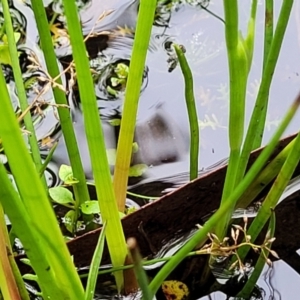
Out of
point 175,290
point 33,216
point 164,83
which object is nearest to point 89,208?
point 175,290

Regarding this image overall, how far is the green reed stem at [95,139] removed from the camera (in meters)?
0.47

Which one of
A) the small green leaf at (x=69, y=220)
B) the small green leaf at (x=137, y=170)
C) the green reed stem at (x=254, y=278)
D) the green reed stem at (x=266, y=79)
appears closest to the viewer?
the green reed stem at (x=266, y=79)

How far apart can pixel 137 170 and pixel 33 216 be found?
464 mm

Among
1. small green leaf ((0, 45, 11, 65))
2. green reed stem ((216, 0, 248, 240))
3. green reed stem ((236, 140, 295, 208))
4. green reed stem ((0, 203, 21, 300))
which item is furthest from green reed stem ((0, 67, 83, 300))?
small green leaf ((0, 45, 11, 65))

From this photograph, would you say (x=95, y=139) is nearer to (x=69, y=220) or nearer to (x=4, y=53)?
(x=69, y=220)

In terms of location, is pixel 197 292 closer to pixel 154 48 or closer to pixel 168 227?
pixel 168 227

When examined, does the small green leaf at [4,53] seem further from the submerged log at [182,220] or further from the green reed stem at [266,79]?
the green reed stem at [266,79]

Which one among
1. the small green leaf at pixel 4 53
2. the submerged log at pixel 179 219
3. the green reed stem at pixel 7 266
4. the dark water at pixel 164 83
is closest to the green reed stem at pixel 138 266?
the green reed stem at pixel 7 266

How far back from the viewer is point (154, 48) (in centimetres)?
113

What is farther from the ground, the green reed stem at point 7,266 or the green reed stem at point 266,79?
→ the green reed stem at point 266,79

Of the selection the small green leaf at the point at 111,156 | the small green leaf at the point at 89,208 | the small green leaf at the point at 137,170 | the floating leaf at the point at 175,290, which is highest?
the small green leaf at the point at 111,156

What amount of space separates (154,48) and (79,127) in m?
0.25

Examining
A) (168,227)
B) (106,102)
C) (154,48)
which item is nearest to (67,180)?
(168,227)

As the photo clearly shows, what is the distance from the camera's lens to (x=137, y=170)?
92 centimetres
